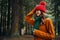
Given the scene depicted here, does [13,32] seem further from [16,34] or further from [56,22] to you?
[56,22]

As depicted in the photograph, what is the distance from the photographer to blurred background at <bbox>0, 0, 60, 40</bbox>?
2084 cm

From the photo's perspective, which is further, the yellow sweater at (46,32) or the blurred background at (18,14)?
the blurred background at (18,14)

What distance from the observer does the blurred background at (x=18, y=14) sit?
20844 mm

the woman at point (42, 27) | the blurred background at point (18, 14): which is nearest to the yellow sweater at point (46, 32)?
the woman at point (42, 27)

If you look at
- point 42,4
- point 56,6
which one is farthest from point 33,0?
point 42,4

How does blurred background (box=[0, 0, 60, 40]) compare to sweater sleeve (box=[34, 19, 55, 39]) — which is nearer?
sweater sleeve (box=[34, 19, 55, 39])

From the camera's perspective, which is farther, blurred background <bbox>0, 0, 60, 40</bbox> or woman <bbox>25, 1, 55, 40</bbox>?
blurred background <bbox>0, 0, 60, 40</bbox>

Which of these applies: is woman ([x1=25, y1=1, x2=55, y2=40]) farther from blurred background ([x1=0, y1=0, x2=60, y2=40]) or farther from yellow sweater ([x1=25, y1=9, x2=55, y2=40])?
blurred background ([x1=0, y1=0, x2=60, y2=40])

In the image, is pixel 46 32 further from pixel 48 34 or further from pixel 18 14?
pixel 18 14

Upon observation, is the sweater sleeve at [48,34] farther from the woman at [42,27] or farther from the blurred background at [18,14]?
the blurred background at [18,14]

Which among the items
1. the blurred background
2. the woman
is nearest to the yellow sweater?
the woman

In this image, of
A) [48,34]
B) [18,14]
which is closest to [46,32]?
[48,34]

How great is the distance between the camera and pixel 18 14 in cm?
2152

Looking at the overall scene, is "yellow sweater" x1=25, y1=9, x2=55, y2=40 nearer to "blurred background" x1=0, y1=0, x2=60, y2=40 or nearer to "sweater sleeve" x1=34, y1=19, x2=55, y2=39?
"sweater sleeve" x1=34, y1=19, x2=55, y2=39
